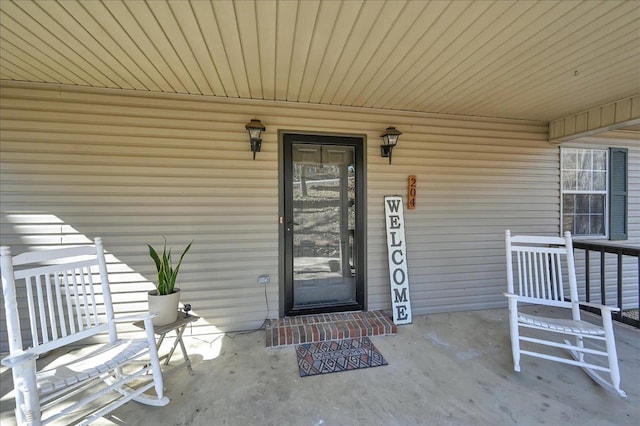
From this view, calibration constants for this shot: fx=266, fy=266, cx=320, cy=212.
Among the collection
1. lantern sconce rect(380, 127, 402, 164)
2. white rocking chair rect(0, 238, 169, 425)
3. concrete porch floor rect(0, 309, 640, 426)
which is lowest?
concrete porch floor rect(0, 309, 640, 426)

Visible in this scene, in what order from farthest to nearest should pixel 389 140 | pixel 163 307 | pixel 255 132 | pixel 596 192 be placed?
pixel 596 192, pixel 389 140, pixel 255 132, pixel 163 307

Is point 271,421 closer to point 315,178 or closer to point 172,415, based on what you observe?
point 172,415

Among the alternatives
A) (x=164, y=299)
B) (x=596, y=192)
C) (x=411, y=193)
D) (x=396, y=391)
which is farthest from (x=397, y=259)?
(x=596, y=192)

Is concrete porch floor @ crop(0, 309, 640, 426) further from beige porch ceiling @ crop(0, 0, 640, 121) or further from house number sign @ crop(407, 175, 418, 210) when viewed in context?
beige porch ceiling @ crop(0, 0, 640, 121)

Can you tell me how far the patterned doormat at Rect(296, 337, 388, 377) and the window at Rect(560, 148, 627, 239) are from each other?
3587 mm

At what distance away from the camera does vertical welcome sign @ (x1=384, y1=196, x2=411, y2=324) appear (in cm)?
320

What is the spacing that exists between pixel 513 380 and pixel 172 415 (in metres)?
2.62

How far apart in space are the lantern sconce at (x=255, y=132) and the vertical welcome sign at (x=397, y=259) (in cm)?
165

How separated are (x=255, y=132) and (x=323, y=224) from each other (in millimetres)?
1304

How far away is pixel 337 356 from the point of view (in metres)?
2.51

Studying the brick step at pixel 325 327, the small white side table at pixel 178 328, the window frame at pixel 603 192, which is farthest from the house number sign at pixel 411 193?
the small white side table at pixel 178 328

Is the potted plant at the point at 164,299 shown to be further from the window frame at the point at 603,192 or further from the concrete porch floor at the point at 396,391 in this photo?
the window frame at the point at 603,192

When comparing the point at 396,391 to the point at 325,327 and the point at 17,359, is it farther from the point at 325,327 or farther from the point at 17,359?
the point at 17,359

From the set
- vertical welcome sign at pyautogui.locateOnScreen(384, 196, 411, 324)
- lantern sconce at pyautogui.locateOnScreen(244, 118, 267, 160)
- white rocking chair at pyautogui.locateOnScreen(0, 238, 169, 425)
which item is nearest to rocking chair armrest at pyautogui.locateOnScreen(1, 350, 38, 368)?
white rocking chair at pyautogui.locateOnScreen(0, 238, 169, 425)
